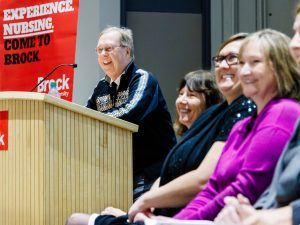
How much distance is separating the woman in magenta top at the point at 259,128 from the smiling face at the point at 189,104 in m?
0.76

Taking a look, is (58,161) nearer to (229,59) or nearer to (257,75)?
(229,59)

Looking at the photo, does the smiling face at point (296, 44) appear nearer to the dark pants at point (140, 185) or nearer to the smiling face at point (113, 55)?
the dark pants at point (140, 185)

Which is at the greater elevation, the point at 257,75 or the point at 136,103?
the point at 257,75

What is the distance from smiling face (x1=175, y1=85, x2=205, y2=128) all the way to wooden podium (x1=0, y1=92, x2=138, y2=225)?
1.41 ft

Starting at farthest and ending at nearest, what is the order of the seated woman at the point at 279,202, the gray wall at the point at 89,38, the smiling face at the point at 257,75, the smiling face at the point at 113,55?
the gray wall at the point at 89,38
the smiling face at the point at 113,55
the smiling face at the point at 257,75
the seated woman at the point at 279,202

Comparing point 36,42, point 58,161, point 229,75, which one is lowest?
point 58,161

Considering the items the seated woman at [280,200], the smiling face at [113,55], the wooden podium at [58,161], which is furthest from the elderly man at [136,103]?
the seated woman at [280,200]

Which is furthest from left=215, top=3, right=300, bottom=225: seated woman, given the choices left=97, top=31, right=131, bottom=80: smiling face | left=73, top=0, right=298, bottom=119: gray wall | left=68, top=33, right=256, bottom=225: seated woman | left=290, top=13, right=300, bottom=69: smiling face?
left=73, top=0, right=298, bottom=119: gray wall

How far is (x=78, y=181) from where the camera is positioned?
3346mm

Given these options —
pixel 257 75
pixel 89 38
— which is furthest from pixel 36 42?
pixel 257 75

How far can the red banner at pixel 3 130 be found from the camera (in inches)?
132

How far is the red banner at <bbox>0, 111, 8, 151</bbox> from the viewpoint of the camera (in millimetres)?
3344

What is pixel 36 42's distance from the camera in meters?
5.19

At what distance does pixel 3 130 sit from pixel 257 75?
63.1 inches
